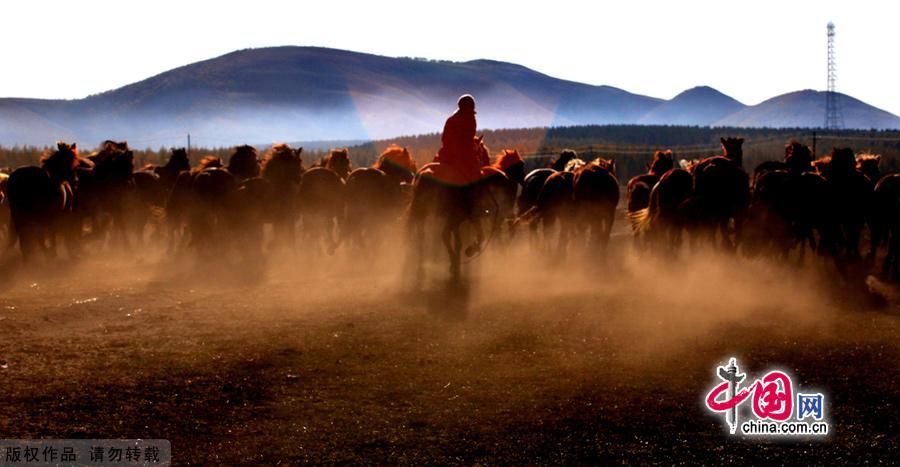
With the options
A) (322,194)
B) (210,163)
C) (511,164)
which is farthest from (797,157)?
(210,163)

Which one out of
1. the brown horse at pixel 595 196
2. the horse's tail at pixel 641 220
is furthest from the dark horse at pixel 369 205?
the horse's tail at pixel 641 220

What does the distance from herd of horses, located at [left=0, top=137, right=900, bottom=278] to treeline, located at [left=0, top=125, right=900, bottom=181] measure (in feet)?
53.1

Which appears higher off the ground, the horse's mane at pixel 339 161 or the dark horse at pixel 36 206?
the horse's mane at pixel 339 161

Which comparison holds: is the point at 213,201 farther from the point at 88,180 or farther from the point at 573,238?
the point at 573,238

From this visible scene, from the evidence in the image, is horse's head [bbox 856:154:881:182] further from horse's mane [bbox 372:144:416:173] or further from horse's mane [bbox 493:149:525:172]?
horse's mane [bbox 372:144:416:173]

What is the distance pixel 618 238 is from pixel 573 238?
5.80 m

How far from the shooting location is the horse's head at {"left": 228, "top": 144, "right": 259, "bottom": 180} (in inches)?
927

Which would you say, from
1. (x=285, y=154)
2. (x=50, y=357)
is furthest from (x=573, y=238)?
(x=50, y=357)

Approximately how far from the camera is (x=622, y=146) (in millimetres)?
77312

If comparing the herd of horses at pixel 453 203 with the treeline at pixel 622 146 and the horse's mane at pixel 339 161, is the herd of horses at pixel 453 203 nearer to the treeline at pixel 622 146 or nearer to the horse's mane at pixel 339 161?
the horse's mane at pixel 339 161

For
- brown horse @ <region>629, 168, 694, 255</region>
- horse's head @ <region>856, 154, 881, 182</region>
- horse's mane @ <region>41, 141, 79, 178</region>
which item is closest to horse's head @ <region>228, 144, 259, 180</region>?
horse's mane @ <region>41, 141, 79, 178</region>
